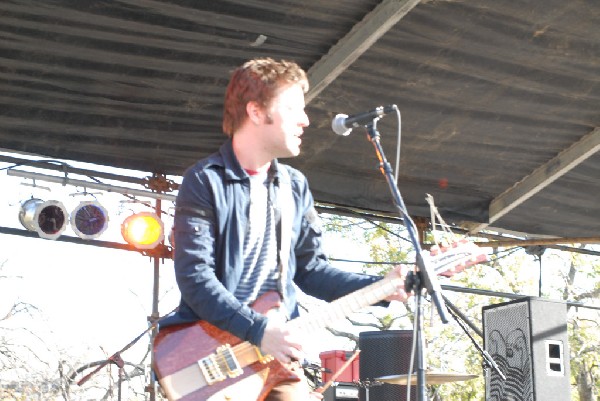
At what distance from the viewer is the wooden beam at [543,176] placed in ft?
25.8

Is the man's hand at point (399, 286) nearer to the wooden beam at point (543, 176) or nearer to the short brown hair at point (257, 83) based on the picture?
the short brown hair at point (257, 83)

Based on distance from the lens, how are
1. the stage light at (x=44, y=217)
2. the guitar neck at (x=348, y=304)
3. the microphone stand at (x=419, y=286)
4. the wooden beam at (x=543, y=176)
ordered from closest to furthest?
the microphone stand at (x=419, y=286), the guitar neck at (x=348, y=304), the stage light at (x=44, y=217), the wooden beam at (x=543, y=176)

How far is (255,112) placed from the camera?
3852 millimetres

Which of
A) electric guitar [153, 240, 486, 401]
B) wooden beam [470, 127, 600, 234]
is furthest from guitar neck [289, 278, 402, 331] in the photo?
wooden beam [470, 127, 600, 234]

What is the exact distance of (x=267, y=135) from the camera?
3.84 metres

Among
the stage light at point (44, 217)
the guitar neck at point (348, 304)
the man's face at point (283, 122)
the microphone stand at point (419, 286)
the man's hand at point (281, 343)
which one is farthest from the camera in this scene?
the stage light at point (44, 217)

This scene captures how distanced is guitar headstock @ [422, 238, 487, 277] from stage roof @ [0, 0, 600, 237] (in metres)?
2.50

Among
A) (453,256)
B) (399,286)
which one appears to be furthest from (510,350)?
(399,286)

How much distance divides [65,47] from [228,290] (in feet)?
10.4

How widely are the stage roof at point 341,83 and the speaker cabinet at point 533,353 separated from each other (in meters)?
1.33

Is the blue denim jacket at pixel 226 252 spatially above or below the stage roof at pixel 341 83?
below

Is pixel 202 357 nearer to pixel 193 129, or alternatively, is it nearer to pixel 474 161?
pixel 193 129

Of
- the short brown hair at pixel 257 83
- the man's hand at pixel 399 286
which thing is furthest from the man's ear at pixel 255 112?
the man's hand at pixel 399 286

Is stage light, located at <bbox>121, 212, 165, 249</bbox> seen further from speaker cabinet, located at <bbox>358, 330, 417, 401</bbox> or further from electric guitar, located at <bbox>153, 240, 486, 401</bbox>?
electric guitar, located at <bbox>153, 240, 486, 401</bbox>
